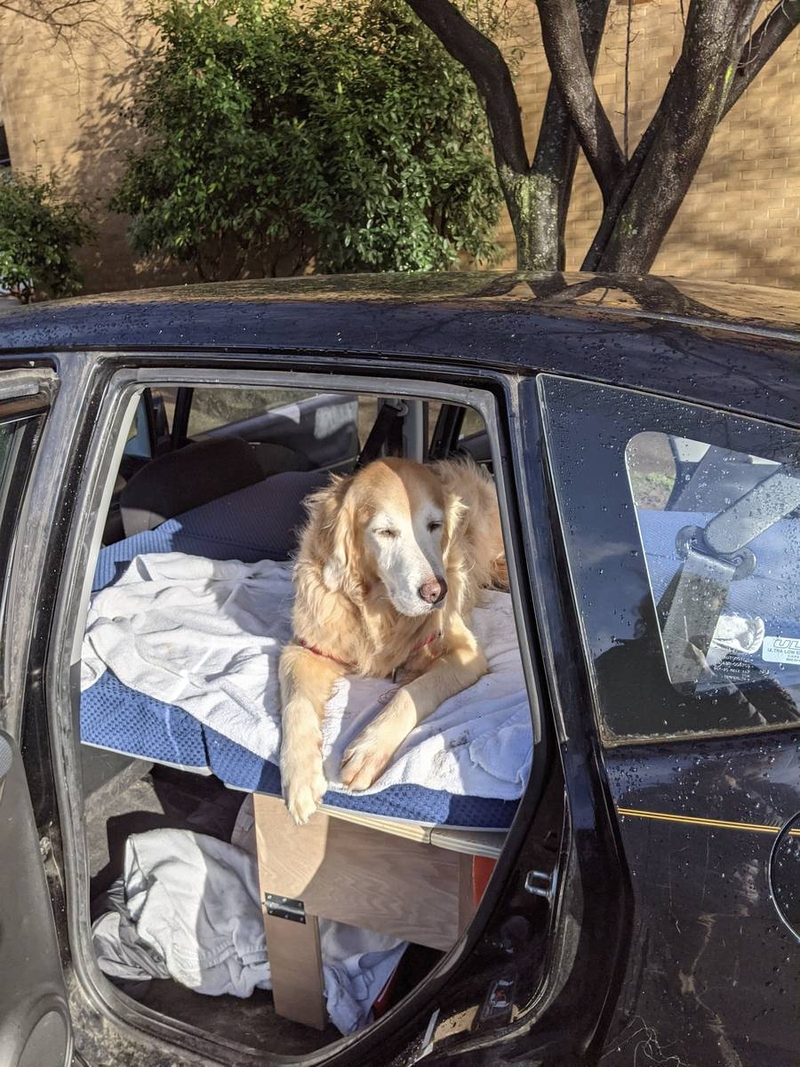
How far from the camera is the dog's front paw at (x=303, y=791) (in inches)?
82.8

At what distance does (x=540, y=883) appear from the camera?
155 cm

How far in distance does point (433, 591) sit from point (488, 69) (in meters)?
4.39

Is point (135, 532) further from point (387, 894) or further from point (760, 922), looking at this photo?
point (760, 922)

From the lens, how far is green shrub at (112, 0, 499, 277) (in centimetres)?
805

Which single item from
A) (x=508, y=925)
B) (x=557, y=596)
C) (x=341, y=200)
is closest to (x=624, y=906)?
(x=508, y=925)

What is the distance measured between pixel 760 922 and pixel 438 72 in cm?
841

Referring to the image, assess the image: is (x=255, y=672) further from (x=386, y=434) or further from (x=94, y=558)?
(x=386, y=434)

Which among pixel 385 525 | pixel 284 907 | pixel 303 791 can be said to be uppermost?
pixel 385 525

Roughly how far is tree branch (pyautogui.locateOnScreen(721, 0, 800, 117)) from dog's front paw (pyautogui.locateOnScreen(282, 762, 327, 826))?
4.55m

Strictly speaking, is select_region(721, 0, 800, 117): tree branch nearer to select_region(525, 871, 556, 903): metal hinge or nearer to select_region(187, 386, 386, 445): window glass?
select_region(187, 386, 386, 445): window glass

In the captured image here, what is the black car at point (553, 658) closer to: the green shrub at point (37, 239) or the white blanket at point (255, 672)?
the white blanket at point (255, 672)

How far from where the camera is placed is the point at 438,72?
26.6 ft

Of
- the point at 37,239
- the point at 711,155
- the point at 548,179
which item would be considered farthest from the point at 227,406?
the point at 37,239

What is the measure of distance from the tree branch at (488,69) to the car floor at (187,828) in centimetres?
436
